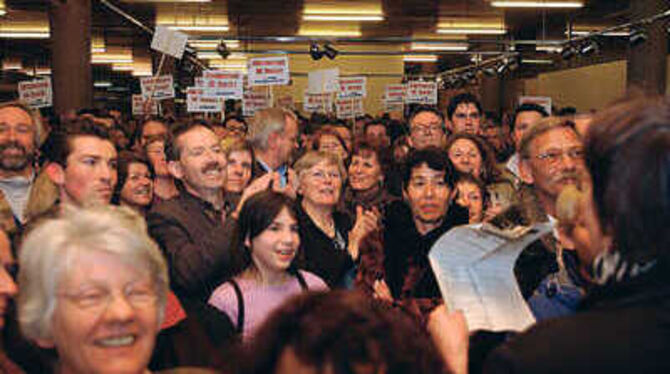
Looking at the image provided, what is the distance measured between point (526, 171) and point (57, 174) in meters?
2.22

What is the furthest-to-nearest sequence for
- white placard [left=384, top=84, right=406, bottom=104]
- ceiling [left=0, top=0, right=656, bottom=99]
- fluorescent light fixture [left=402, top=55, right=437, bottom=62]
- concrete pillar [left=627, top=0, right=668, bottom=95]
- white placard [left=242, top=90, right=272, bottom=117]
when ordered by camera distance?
fluorescent light fixture [left=402, top=55, right=437, bottom=62]
ceiling [left=0, top=0, right=656, bottom=99]
concrete pillar [left=627, top=0, right=668, bottom=95]
white placard [left=384, top=84, right=406, bottom=104]
white placard [left=242, top=90, right=272, bottom=117]

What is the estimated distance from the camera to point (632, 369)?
132 centimetres

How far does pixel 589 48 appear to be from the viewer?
41.0ft

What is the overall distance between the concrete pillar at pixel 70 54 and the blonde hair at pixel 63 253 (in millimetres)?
10225

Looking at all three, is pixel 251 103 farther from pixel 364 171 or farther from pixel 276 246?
pixel 276 246

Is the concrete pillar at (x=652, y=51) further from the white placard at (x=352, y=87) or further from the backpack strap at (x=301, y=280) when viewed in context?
the backpack strap at (x=301, y=280)

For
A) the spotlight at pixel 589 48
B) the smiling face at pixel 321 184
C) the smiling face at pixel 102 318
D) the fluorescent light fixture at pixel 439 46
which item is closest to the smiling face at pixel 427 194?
the smiling face at pixel 321 184

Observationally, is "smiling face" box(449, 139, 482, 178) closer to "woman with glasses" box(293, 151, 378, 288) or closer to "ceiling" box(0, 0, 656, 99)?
"woman with glasses" box(293, 151, 378, 288)

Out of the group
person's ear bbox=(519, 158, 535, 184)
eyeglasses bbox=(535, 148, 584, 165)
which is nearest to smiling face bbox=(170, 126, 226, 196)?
person's ear bbox=(519, 158, 535, 184)

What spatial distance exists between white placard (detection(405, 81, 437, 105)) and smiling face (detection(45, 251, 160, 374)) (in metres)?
9.26

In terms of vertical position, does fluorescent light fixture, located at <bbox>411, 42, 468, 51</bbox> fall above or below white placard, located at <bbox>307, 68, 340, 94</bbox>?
above

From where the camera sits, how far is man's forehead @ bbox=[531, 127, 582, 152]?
126 inches

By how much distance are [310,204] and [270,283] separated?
107cm

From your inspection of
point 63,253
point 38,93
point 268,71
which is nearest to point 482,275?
point 63,253
